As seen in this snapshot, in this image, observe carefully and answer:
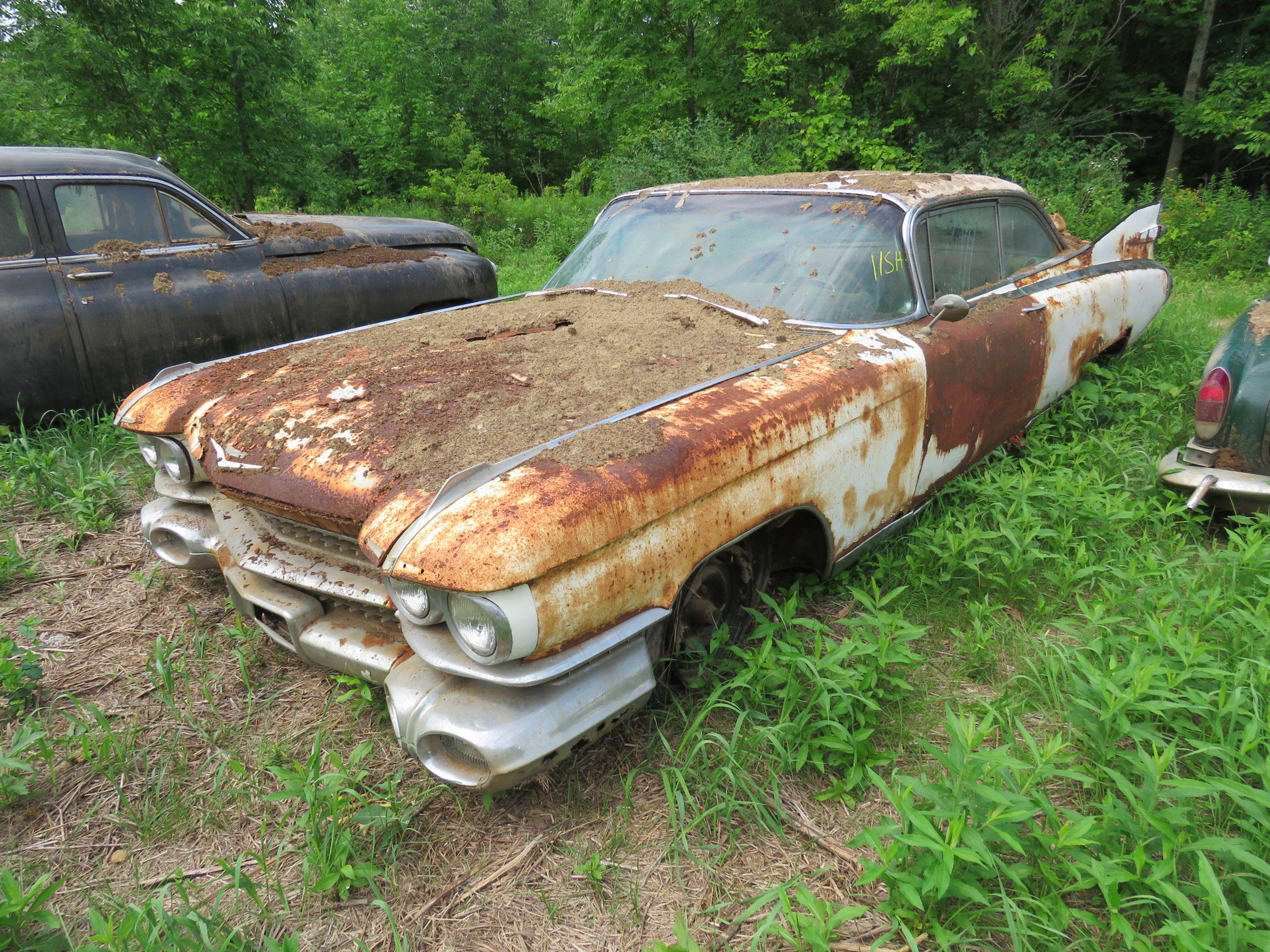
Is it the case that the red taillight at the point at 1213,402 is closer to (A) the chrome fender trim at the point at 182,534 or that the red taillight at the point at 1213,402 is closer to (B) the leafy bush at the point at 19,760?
(A) the chrome fender trim at the point at 182,534

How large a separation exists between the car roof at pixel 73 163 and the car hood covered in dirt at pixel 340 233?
61 cm

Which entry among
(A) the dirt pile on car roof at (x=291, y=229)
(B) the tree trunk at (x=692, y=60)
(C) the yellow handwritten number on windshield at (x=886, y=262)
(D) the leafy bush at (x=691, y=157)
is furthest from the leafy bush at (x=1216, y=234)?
(A) the dirt pile on car roof at (x=291, y=229)

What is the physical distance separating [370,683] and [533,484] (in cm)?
98

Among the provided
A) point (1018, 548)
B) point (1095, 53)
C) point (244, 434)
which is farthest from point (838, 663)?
point (1095, 53)

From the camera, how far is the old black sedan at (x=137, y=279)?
13.4ft

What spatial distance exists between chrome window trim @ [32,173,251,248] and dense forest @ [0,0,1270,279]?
545 centimetres

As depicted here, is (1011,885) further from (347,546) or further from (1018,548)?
(347,546)

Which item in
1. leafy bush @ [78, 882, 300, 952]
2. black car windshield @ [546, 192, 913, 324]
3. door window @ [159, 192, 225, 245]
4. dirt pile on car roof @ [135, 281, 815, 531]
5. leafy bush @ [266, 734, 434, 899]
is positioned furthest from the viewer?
door window @ [159, 192, 225, 245]

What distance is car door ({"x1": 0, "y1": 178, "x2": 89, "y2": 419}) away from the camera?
398 centimetres

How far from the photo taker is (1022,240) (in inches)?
157

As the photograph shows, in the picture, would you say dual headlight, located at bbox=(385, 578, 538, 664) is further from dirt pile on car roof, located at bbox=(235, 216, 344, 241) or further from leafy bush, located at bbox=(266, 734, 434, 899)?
dirt pile on car roof, located at bbox=(235, 216, 344, 241)

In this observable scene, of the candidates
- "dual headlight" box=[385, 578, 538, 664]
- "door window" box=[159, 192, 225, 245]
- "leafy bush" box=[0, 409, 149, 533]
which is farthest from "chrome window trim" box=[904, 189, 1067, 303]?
"door window" box=[159, 192, 225, 245]

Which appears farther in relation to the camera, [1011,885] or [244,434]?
[244,434]

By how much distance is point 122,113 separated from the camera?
8.97m
